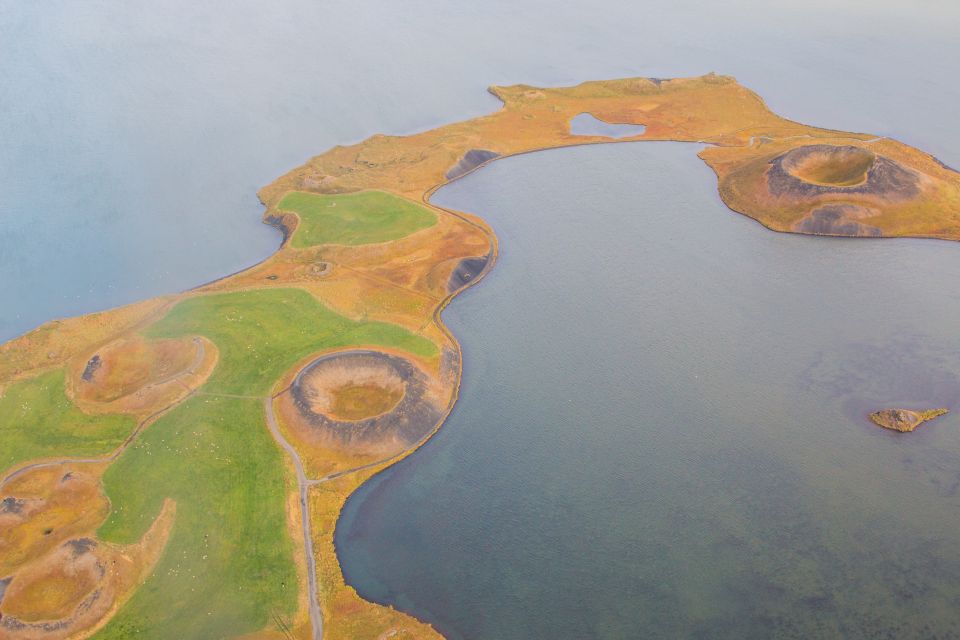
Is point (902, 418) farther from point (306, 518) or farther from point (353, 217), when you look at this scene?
point (353, 217)

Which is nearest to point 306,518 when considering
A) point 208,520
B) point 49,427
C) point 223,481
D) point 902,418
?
point 208,520

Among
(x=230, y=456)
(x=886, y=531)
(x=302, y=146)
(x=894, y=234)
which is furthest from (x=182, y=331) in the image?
(x=894, y=234)

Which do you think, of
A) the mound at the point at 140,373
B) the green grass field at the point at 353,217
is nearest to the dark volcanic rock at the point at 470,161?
the green grass field at the point at 353,217

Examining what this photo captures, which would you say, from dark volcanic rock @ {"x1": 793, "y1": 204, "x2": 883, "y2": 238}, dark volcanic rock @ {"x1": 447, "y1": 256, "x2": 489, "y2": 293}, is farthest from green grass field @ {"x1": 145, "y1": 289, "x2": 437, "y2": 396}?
dark volcanic rock @ {"x1": 793, "y1": 204, "x2": 883, "y2": 238}

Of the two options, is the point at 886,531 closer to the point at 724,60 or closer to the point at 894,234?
the point at 894,234

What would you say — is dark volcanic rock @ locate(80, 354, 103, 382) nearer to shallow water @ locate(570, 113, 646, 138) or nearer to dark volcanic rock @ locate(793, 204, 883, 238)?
shallow water @ locate(570, 113, 646, 138)

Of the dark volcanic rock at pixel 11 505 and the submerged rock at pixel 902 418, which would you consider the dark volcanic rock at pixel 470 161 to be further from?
the dark volcanic rock at pixel 11 505
